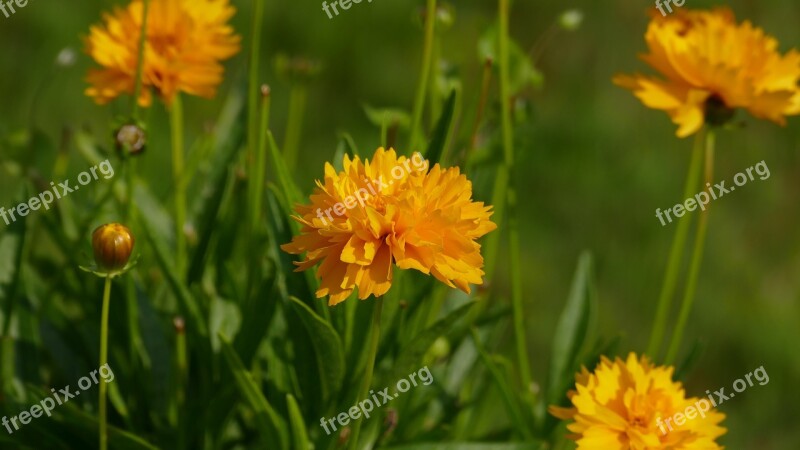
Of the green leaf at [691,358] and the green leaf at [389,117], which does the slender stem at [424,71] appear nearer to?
the green leaf at [389,117]

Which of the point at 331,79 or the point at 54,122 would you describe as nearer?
the point at 54,122

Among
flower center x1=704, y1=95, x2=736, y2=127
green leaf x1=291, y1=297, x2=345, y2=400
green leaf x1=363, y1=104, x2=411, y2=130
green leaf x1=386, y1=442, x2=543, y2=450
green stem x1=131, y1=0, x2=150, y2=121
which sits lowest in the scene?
green leaf x1=386, y1=442, x2=543, y2=450

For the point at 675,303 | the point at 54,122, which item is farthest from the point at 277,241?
the point at 54,122

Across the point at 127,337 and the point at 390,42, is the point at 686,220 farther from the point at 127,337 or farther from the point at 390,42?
the point at 390,42

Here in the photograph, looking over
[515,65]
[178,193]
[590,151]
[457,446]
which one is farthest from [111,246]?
[590,151]

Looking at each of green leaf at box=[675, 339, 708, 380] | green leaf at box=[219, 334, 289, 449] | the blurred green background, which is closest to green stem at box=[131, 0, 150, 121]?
green leaf at box=[219, 334, 289, 449]

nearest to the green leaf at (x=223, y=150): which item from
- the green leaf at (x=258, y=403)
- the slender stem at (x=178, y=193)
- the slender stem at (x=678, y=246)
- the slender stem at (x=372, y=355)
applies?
the slender stem at (x=178, y=193)

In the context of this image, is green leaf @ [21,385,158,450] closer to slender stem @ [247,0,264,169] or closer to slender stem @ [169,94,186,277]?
slender stem @ [169,94,186,277]
